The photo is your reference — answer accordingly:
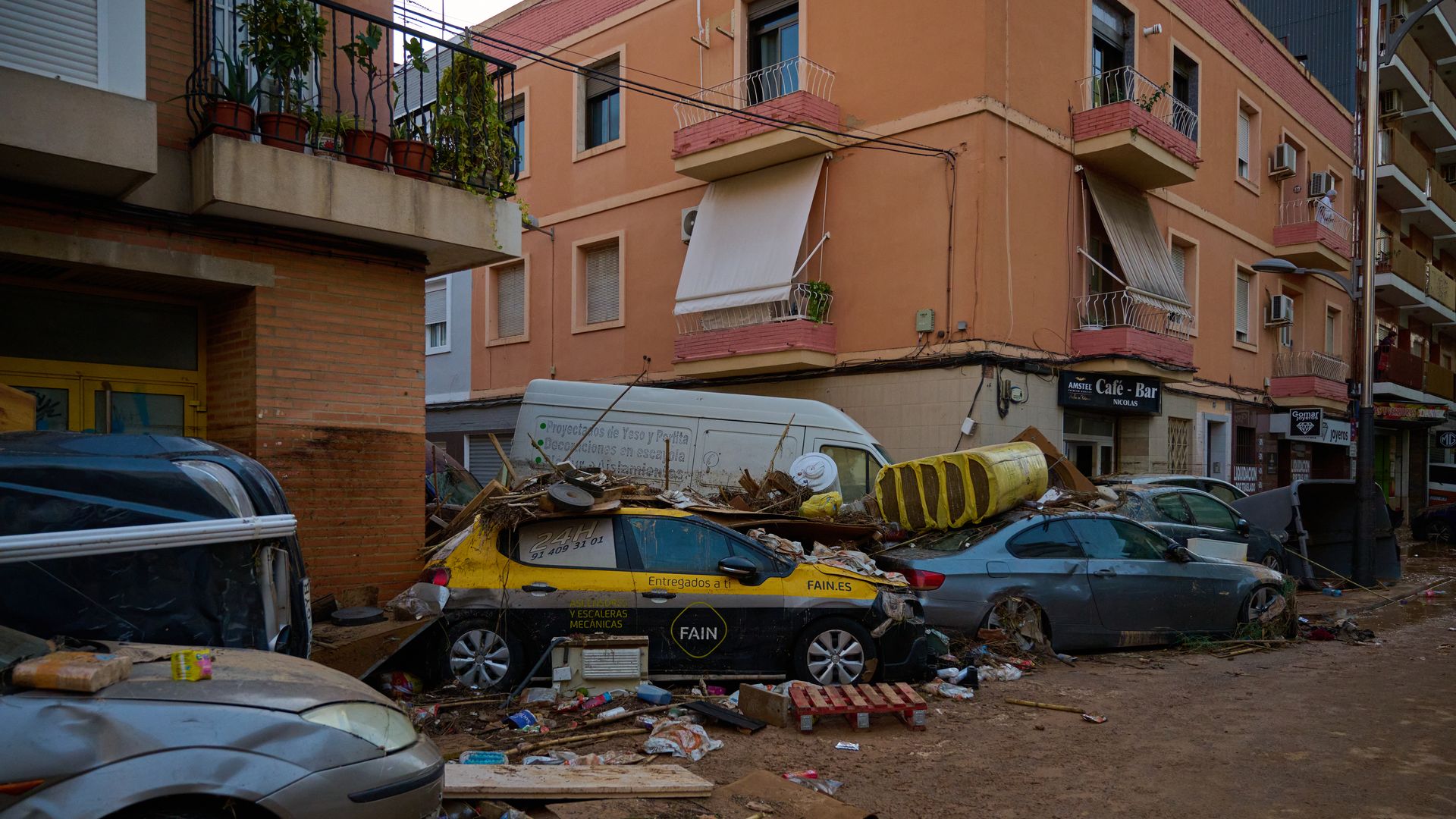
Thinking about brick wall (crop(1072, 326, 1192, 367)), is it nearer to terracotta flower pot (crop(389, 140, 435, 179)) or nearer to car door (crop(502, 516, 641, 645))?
car door (crop(502, 516, 641, 645))

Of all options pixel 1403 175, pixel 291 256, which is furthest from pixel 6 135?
pixel 1403 175

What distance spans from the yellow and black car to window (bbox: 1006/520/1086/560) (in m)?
1.93

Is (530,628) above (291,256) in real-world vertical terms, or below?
below

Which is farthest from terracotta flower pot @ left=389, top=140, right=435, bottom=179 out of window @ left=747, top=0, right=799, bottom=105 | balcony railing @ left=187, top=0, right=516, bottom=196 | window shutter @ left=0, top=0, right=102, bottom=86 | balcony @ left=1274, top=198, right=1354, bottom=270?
balcony @ left=1274, top=198, right=1354, bottom=270

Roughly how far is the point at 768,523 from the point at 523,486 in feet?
8.44

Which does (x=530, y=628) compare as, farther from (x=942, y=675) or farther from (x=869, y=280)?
(x=869, y=280)

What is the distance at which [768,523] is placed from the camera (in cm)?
945

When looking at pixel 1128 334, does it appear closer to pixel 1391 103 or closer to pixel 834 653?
pixel 834 653

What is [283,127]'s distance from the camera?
7.39 metres

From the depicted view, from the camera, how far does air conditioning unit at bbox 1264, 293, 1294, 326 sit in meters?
22.0

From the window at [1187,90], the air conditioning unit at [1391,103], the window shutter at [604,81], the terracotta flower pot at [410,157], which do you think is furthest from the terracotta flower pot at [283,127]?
the air conditioning unit at [1391,103]

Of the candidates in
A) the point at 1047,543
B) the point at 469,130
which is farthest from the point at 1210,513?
the point at 469,130

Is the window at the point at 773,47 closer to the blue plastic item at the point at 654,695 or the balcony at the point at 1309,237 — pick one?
the blue plastic item at the point at 654,695

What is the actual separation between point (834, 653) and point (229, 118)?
6.03 metres
